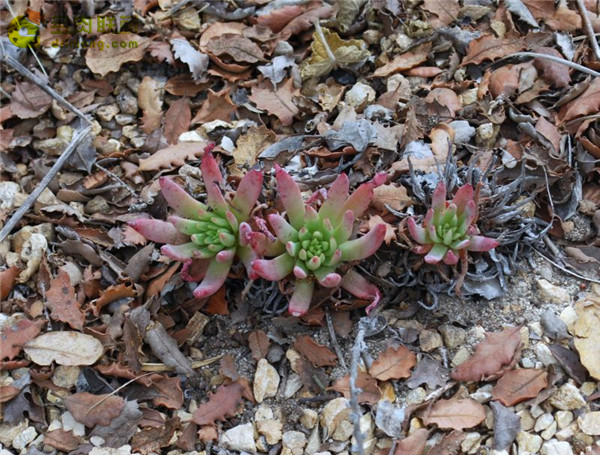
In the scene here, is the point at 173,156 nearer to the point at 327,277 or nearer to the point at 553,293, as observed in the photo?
the point at 327,277

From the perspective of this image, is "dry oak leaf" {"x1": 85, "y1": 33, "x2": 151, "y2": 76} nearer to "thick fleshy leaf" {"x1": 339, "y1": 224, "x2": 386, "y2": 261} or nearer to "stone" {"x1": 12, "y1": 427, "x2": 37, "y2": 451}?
"thick fleshy leaf" {"x1": 339, "y1": 224, "x2": 386, "y2": 261}

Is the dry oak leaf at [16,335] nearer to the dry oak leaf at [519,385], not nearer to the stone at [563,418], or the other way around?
the dry oak leaf at [519,385]

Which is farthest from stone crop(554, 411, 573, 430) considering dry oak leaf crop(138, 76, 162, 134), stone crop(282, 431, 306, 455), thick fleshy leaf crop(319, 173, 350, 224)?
dry oak leaf crop(138, 76, 162, 134)

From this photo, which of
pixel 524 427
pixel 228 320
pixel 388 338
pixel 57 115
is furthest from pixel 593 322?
pixel 57 115

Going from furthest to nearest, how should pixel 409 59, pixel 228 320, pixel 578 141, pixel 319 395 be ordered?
pixel 409 59
pixel 578 141
pixel 228 320
pixel 319 395

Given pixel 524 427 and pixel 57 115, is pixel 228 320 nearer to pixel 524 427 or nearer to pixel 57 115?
pixel 524 427

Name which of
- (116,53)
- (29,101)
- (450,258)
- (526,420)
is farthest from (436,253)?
(29,101)

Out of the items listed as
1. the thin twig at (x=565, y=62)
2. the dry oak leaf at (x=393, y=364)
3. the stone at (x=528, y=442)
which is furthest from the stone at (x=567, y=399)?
the thin twig at (x=565, y=62)
